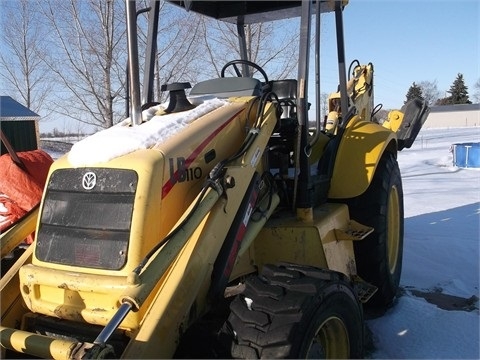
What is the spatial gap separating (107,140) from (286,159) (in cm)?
143

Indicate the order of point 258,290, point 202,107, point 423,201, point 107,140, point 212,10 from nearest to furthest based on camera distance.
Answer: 1. point 258,290
2. point 107,140
3. point 202,107
4. point 212,10
5. point 423,201

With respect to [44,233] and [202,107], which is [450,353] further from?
[44,233]

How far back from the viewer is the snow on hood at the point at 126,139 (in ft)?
8.64

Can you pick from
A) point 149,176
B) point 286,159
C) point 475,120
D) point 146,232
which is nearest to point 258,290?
point 146,232

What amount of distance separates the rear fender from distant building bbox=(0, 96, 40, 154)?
1458 centimetres

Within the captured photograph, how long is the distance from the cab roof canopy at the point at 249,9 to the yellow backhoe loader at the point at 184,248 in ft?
3.23

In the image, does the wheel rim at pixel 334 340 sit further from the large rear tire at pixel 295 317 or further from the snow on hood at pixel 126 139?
the snow on hood at pixel 126 139

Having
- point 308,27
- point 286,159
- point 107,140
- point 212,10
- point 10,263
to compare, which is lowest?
point 10,263

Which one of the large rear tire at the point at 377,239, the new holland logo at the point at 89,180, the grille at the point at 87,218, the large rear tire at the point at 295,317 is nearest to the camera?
the large rear tire at the point at 295,317

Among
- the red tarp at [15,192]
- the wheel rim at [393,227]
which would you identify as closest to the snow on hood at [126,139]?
the red tarp at [15,192]

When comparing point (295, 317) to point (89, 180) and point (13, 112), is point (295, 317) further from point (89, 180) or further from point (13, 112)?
point (13, 112)

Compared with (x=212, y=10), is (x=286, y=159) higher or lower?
lower

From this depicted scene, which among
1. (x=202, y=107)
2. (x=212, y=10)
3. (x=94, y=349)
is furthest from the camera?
(x=212, y=10)

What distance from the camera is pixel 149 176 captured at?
2461mm
